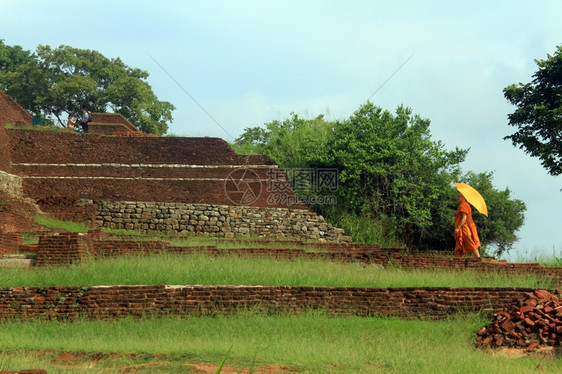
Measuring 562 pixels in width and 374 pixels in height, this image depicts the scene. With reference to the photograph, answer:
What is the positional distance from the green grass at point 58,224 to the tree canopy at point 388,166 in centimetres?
Answer: 656

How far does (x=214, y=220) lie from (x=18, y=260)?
7.08m

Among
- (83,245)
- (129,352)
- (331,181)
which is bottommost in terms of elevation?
(129,352)

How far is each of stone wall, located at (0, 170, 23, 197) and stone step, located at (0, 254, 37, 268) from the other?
6050mm

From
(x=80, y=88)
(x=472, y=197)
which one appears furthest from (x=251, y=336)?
(x=80, y=88)

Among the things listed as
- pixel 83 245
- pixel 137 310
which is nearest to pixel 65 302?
pixel 137 310

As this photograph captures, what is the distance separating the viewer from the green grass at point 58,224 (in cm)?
1791

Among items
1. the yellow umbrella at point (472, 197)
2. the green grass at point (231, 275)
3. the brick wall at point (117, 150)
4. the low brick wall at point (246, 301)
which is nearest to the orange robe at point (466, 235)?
the yellow umbrella at point (472, 197)

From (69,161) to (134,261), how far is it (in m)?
9.28

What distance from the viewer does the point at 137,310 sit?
33.2ft

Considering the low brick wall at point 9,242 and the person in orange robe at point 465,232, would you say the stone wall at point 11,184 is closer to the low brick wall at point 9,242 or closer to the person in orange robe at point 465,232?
the low brick wall at point 9,242

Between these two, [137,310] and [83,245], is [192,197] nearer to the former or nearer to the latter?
[83,245]

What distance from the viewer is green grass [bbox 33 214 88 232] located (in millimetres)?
17906

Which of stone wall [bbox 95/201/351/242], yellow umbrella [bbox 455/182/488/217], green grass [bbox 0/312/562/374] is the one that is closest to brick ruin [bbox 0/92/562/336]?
stone wall [bbox 95/201/351/242]

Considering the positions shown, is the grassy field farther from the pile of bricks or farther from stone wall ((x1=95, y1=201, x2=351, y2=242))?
stone wall ((x1=95, y1=201, x2=351, y2=242))
